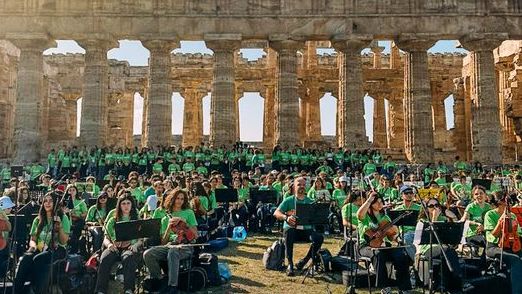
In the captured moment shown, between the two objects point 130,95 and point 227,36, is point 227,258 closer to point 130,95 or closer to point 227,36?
point 227,36

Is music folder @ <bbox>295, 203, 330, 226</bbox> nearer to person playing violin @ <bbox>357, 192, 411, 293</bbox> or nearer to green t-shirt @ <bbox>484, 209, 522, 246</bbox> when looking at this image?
person playing violin @ <bbox>357, 192, 411, 293</bbox>

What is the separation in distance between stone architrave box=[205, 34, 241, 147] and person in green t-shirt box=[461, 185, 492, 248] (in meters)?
18.9

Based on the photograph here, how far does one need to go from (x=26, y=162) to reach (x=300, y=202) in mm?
22504

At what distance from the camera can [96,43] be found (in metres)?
27.6

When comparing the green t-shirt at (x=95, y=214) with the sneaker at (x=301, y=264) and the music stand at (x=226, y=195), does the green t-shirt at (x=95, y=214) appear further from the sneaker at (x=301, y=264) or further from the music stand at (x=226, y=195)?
the sneaker at (x=301, y=264)

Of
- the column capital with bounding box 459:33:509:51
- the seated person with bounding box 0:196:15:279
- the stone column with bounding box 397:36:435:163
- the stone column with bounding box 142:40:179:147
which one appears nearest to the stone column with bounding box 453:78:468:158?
the column capital with bounding box 459:33:509:51

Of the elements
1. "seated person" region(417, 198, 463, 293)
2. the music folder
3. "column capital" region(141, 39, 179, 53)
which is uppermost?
"column capital" region(141, 39, 179, 53)

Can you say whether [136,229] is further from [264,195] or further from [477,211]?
[264,195]

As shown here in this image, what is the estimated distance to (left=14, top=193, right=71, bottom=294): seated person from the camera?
24.6 ft

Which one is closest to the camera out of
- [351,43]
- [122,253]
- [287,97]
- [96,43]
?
[122,253]

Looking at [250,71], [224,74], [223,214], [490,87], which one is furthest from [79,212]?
[250,71]

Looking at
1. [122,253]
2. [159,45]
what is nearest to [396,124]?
[159,45]

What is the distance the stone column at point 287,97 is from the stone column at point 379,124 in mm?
15873

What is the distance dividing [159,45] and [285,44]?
7.55 meters
